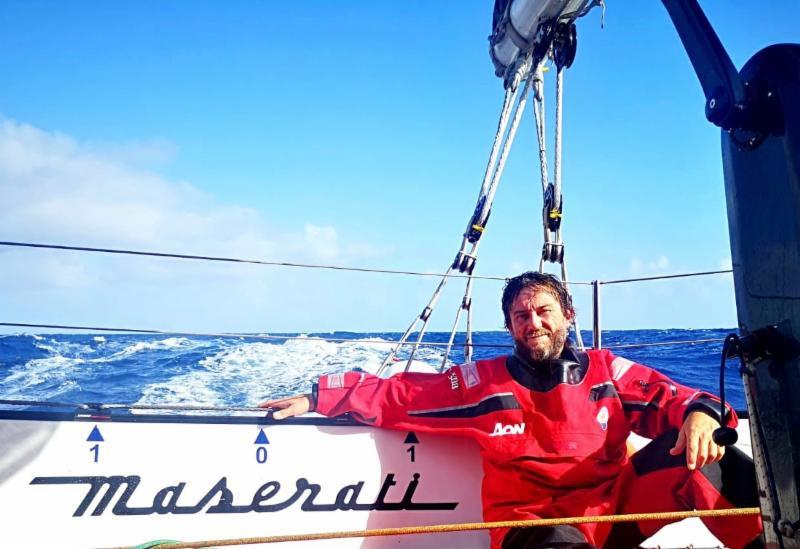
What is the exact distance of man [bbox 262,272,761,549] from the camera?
1.95 meters

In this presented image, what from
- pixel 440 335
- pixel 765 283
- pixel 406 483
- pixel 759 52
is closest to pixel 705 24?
pixel 759 52

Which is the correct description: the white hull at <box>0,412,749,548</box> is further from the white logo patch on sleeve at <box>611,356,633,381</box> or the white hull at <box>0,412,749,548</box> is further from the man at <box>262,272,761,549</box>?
the white logo patch on sleeve at <box>611,356,633,381</box>

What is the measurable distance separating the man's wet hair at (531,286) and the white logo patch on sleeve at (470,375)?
211 millimetres

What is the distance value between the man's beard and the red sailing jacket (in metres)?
0.03


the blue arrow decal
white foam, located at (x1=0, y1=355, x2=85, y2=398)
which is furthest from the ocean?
the blue arrow decal

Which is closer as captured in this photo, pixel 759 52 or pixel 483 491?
pixel 759 52

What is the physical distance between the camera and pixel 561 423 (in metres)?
2.04

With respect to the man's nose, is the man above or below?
below

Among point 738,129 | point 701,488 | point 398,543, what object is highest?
point 738,129

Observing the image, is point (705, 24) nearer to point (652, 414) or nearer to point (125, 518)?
point (652, 414)

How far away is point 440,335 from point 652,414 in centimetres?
2076

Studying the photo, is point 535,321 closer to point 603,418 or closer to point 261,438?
point 603,418

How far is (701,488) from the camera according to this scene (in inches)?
76.2

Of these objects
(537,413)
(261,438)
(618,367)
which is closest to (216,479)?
(261,438)
